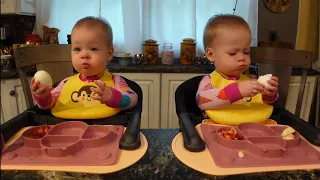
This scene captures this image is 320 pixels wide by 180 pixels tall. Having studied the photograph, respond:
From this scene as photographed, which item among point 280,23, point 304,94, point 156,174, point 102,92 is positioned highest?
point 280,23

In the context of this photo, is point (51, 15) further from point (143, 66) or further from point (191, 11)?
point (191, 11)

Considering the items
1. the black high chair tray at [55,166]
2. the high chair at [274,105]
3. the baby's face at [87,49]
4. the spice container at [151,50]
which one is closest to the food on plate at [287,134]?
the high chair at [274,105]

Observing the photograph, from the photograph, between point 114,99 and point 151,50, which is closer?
point 114,99

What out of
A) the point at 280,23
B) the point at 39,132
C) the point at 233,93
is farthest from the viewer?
the point at 280,23

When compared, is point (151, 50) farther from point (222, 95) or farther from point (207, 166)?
point (207, 166)

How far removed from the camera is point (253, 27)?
1.92m

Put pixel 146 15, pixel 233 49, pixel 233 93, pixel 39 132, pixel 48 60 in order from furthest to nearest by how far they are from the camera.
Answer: pixel 146 15, pixel 48 60, pixel 233 49, pixel 233 93, pixel 39 132

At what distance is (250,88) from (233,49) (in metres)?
0.20

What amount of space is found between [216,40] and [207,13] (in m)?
1.10

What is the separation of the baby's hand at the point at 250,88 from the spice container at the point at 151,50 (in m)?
1.16

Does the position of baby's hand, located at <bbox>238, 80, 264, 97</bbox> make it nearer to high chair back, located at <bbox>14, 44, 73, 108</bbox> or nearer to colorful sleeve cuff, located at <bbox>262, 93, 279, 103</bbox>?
colorful sleeve cuff, located at <bbox>262, 93, 279, 103</bbox>

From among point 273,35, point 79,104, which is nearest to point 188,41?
point 273,35

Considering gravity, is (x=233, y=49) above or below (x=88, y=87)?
above

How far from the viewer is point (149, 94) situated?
71.3 inches
